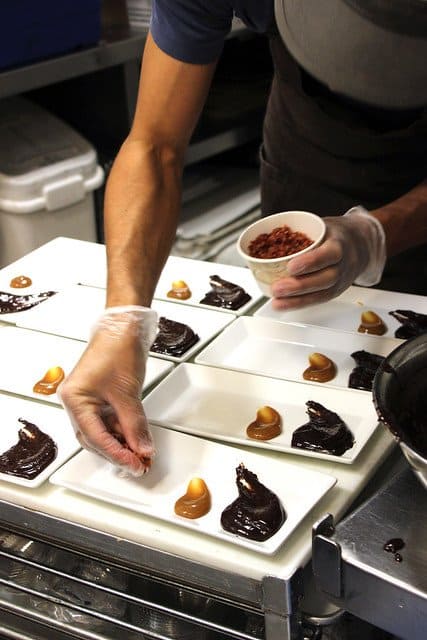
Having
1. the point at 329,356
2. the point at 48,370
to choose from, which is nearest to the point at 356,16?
the point at 329,356

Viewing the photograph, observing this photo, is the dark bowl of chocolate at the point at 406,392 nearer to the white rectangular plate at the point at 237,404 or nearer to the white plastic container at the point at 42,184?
the white rectangular plate at the point at 237,404

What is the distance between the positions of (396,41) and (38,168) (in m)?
2.10

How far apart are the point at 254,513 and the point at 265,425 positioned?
9.6 inches

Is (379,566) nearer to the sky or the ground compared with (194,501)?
nearer to the sky

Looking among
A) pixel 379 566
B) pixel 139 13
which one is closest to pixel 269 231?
pixel 379 566

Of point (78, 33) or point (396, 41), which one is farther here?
point (78, 33)

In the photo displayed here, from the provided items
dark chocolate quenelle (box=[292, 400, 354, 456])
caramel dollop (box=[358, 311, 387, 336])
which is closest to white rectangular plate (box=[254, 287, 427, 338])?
caramel dollop (box=[358, 311, 387, 336])

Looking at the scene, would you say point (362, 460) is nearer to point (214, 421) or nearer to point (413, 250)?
point (214, 421)

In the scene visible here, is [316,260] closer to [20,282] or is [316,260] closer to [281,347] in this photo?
[281,347]

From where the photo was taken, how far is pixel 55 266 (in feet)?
6.77

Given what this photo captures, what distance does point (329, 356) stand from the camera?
1.63 metres

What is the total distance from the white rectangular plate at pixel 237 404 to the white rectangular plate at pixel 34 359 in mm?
65

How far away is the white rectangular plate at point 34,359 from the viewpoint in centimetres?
158

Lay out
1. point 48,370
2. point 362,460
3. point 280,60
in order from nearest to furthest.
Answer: point 362,460, point 48,370, point 280,60
